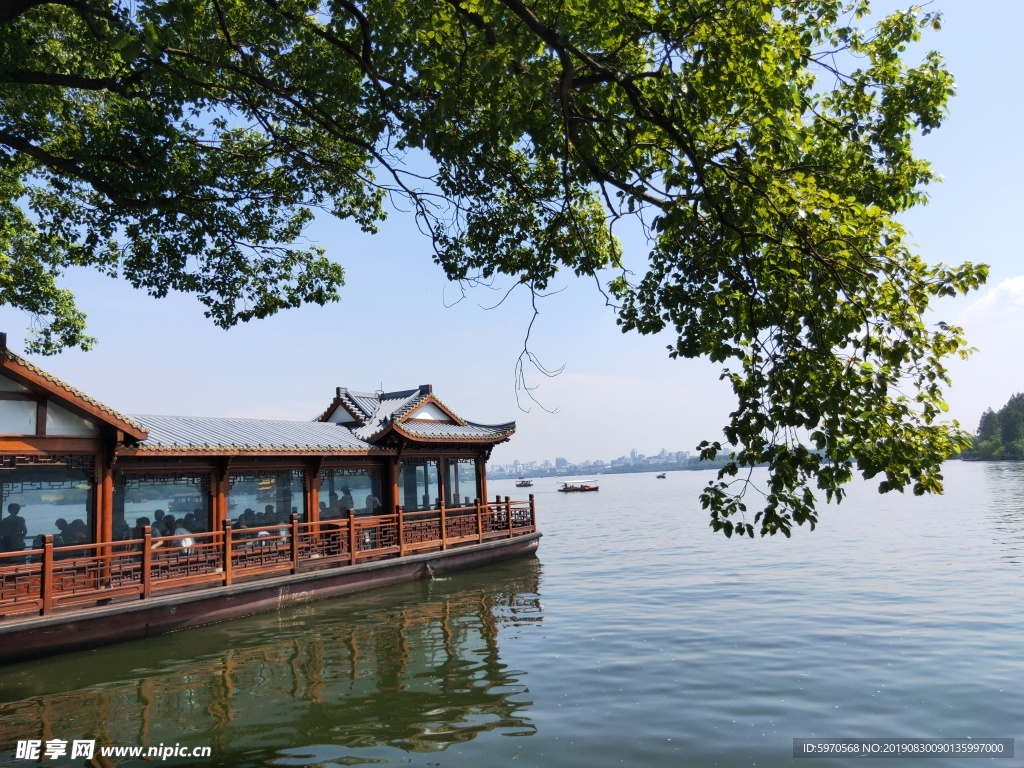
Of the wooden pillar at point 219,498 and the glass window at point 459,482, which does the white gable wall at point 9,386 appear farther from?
the glass window at point 459,482

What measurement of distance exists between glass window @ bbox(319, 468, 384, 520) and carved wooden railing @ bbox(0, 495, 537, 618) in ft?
1.32

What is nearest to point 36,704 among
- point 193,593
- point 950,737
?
point 193,593

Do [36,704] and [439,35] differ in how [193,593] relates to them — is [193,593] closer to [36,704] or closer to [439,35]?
[36,704]

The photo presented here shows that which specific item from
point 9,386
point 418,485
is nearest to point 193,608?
point 9,386

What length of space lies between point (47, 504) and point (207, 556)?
2.40 meters

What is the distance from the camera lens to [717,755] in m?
6.25

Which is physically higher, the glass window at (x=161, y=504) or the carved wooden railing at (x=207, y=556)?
the glass window at (x=161, y=504)

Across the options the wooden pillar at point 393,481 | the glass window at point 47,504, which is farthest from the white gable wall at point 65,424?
the wooden pillar at point 393,481

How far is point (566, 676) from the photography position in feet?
28.3

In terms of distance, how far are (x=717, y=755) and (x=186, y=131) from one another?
881 cm

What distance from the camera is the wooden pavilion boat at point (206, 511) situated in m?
10.1

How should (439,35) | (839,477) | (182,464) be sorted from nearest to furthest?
(839,477)
(439,35)
(182,464)

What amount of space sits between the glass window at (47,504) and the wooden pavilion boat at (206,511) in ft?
0.06

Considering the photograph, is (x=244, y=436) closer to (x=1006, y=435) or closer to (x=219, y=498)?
(x=219, y=498)
